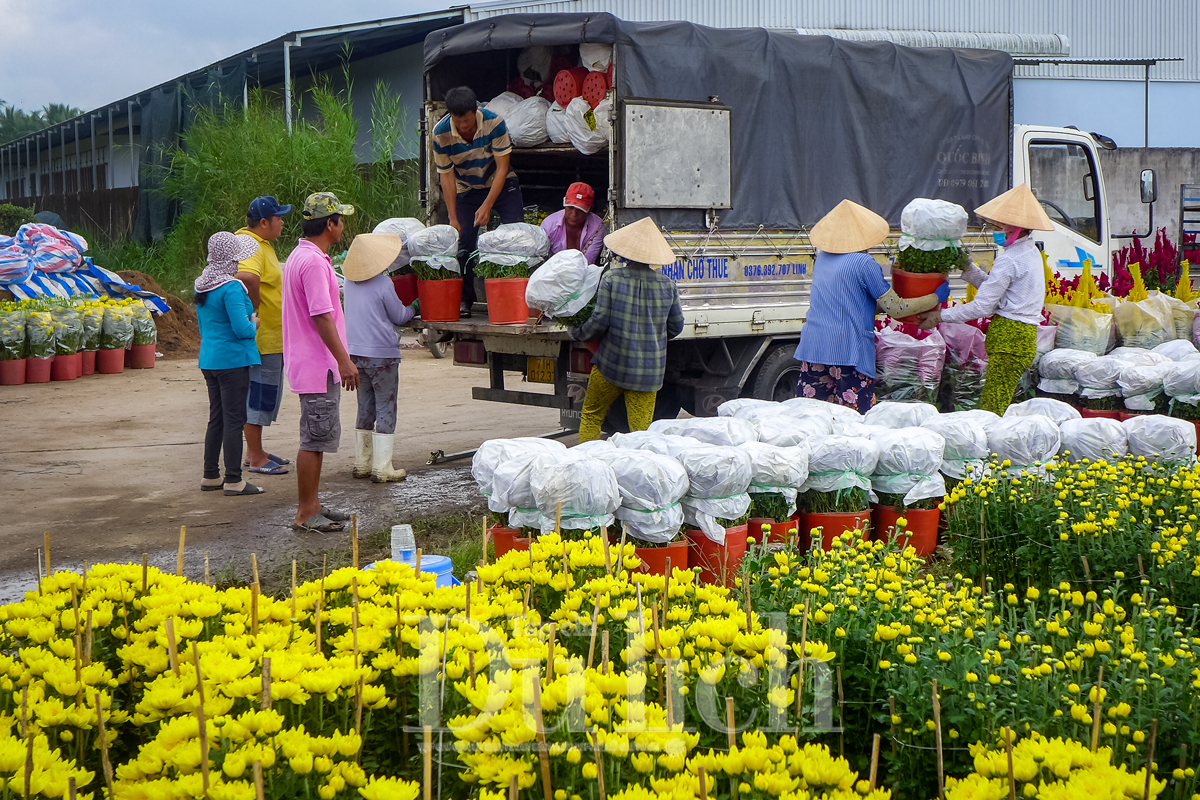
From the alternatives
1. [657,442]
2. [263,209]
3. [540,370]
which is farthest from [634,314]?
[263,209]

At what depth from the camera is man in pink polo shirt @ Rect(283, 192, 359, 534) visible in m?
5.59

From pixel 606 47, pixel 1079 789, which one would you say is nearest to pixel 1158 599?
pixel 1079 789

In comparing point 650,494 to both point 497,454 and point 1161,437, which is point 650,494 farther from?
point 1161,437

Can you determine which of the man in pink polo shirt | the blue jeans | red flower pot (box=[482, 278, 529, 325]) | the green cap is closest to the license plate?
red flower pot (box=[482, 278, 529, 325])

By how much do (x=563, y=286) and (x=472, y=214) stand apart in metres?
2.05

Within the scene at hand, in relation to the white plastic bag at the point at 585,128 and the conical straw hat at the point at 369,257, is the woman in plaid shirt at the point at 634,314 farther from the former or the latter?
the white plastic bag at the point at 585,128

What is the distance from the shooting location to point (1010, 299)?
20.7ft

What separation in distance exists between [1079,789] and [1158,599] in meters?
2.07

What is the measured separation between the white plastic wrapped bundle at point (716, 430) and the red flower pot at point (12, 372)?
30.3 ft

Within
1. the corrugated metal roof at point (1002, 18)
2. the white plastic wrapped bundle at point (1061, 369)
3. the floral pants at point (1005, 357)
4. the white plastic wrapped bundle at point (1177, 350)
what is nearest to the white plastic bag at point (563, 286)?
the floral pants at point (1005, 357)

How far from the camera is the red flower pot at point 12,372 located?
11461 mm

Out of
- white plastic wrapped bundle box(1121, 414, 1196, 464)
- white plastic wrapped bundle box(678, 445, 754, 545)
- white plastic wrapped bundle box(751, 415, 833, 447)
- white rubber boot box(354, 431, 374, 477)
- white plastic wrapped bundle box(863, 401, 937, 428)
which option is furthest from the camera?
white rubber boot box(354, 431, 374, 477)

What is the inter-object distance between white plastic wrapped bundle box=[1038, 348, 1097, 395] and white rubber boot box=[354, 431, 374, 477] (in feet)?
15.0

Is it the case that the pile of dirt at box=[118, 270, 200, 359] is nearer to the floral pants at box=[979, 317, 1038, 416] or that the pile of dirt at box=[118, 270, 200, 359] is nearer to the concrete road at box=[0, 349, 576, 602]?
the concrete road at box=[0, 349, 576, 602]
